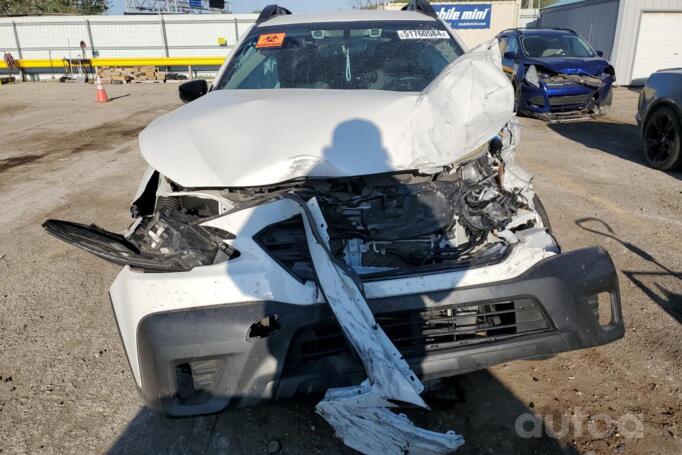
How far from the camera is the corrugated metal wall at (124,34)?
74.7 ft

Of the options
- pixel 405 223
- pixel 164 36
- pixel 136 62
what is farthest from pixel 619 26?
pixel 136 62

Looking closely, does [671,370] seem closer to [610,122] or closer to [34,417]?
[34,417]

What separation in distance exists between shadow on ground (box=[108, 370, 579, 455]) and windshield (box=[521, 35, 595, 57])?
30.9 ft

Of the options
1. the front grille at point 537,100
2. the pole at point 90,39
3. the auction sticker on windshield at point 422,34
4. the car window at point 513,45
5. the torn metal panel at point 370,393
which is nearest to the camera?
the torn metal panel at point 370,393

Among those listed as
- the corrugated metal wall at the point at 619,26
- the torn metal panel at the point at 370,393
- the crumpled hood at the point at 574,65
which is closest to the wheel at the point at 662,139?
the crumpled hood at the point at 574,65

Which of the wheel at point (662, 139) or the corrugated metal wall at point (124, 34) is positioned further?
the corrugated metal wall at point (124, 34)

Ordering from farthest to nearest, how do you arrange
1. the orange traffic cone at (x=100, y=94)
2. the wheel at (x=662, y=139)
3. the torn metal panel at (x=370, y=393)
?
1. the orange traffic cone at (x=100, y=94)
2. the wheel at (x=662, y=139)
3. the torn metal panel at (x=370, y=393)

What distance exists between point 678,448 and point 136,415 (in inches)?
97.8

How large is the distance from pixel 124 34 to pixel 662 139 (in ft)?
77.7

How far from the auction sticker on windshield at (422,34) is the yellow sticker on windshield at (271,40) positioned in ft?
2.87

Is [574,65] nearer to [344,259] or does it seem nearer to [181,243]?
[344,259]

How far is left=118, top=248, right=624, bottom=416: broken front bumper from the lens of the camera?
187 cm

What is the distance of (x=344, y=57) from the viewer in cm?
347

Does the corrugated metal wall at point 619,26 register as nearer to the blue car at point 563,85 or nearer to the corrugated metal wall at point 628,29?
the corrugated metal wall at point 628,29
